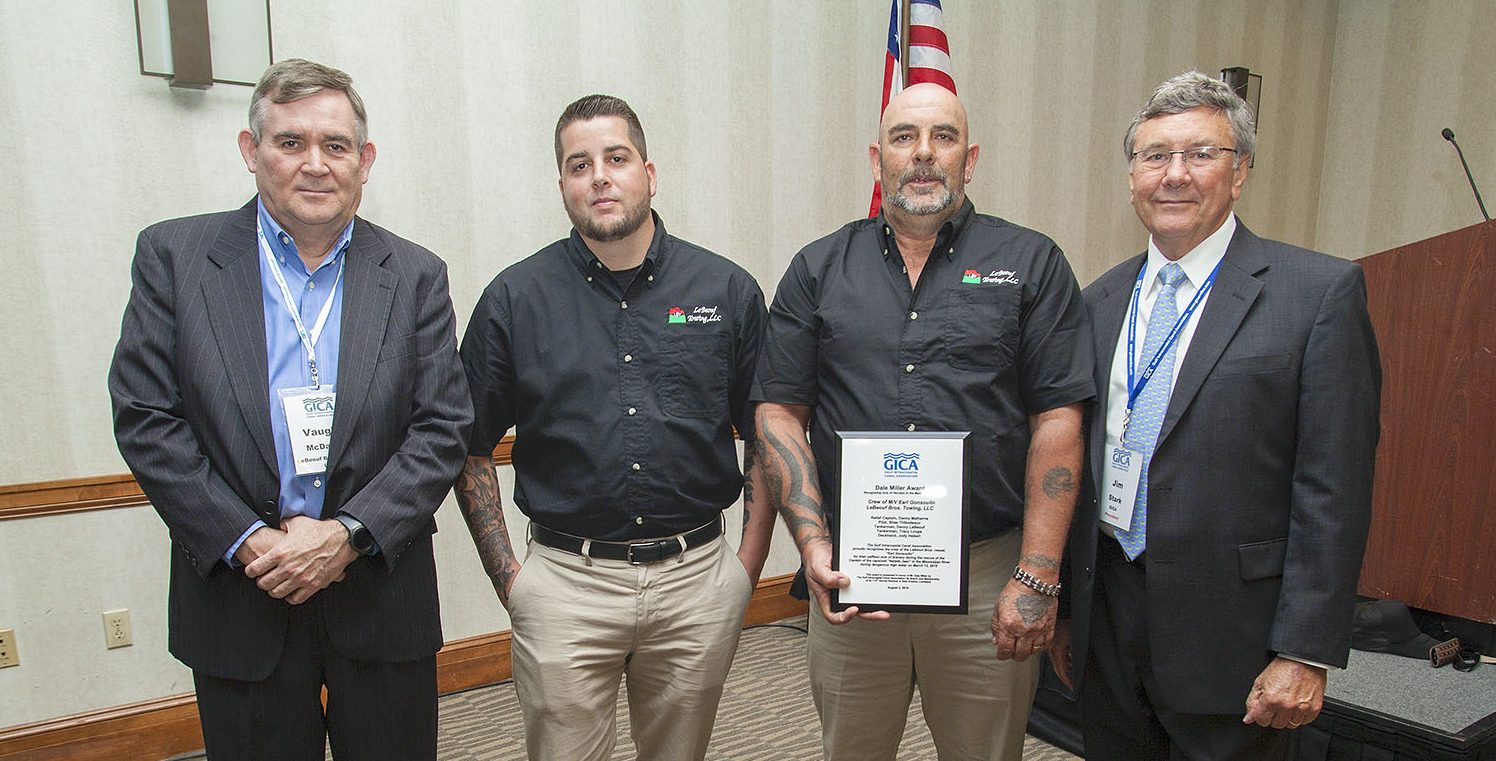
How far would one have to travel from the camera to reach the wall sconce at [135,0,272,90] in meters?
2.61

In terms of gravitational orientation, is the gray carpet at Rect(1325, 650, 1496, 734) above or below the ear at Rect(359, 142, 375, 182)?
below

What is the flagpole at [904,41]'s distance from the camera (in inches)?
149

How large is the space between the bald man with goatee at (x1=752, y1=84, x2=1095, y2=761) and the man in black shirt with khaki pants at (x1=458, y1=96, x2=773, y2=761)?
0.58 feet

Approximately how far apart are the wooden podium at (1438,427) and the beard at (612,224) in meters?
2.58

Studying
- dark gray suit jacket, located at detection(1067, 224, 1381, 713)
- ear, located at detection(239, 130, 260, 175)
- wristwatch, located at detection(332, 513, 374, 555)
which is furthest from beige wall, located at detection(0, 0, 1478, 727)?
dark gray suit jacket, located at detection(1067, 224, 1381, 713)

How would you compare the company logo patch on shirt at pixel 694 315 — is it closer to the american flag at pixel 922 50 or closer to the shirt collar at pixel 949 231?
the shirt collar at pixel 949 231

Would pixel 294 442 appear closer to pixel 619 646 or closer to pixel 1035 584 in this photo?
pixel 619 646

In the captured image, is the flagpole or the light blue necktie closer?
the light blue necktie

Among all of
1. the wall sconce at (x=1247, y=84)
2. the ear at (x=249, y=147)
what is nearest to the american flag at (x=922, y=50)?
the wall sconce at (x=1247, y=84)

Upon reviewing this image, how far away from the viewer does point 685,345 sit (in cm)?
191

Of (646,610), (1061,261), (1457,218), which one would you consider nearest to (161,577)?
(646,610)

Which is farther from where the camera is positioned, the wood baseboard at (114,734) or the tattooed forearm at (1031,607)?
the wood baseboard at (114,734)

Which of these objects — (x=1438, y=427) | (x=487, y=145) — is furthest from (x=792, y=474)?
(x=1438, y=427)

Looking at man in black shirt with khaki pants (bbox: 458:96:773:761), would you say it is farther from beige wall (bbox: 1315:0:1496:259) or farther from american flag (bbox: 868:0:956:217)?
beige wall (bbox: 1315:0:1496:259)
